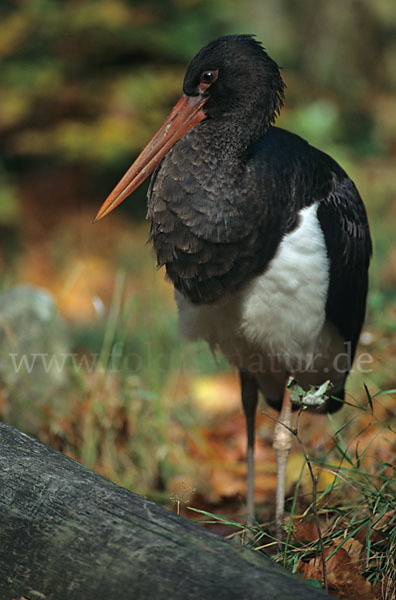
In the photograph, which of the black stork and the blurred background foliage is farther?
the blurred background foliage

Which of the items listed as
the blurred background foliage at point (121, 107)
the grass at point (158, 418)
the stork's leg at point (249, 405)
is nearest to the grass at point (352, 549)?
the grass at point (158, 418)

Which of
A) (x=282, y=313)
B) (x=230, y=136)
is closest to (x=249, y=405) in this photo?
(x=282, y=313)

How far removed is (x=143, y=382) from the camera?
4066 mm

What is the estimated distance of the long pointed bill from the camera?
9.23ft

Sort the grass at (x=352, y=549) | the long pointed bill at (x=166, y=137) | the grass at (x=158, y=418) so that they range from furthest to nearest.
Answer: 1. the grass at (x=158, y=418)
2. the long pointed bill at (x=166, y=137)
3. the grass at (x=352, y=549)

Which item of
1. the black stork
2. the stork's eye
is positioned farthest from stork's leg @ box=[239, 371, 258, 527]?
the stork's eye

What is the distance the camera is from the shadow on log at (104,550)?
1.54 metres

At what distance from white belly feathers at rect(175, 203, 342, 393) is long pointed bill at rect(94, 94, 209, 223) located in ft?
1.62

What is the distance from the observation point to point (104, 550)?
1.66m

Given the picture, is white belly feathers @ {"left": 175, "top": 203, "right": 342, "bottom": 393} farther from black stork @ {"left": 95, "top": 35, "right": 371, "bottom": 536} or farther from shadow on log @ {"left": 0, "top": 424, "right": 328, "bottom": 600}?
shadow on log @ {"left": 0, "top": 424, "right": 328, "bottom": 600}

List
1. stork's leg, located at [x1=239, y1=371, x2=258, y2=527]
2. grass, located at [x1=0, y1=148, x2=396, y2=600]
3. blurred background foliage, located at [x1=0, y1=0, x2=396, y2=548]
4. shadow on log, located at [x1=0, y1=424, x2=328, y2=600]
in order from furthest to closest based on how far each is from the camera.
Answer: blurred background foliage, located at [x1=0, y1=0, x2=396, y2=548] → grass, located at [x1=0, y1=148, x2=396, y2=600] → stork's leg, located at [x1=239, y1=371, x2=258, y2=527] → shadow on log, located at [x1=0, y1=424, x2=328, y2=600]

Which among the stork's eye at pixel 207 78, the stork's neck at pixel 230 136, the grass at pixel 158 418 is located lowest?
the grass at pixel 158 418

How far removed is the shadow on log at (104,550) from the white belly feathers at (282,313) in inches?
43.1

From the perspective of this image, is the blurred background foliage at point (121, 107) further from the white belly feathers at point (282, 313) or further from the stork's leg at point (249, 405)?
the white belly feathers at point (282, 313)
